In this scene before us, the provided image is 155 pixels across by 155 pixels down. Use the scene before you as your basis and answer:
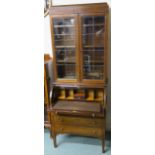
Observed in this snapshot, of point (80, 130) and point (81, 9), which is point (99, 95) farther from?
point (81, 9)

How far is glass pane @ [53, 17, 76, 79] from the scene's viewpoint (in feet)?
7.29

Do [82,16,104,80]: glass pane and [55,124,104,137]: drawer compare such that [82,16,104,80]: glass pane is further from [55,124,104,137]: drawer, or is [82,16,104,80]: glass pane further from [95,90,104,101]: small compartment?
[55,124,104,137]: drawer

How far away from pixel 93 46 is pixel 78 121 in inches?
38.5

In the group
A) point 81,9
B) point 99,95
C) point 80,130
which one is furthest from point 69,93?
point 81,9

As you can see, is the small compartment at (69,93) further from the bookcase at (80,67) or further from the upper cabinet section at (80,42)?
the upper cabinet section at (80,42)

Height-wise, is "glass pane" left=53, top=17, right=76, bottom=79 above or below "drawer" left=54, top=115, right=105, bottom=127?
above

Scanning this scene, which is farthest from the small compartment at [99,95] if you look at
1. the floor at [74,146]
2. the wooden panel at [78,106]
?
the floor at [74,146]

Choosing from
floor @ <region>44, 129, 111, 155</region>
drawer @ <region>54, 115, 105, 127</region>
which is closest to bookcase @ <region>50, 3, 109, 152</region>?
drawer @ <region>54, 115, 105, 127</region>

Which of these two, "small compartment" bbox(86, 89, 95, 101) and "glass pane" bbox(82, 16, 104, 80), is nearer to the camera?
"glass pane" bbox(82, 16, 104, 80)

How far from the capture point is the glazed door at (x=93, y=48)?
2131mm

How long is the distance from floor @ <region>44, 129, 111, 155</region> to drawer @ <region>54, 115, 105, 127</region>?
0.35 metres

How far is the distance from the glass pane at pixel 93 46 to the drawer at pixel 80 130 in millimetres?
657
